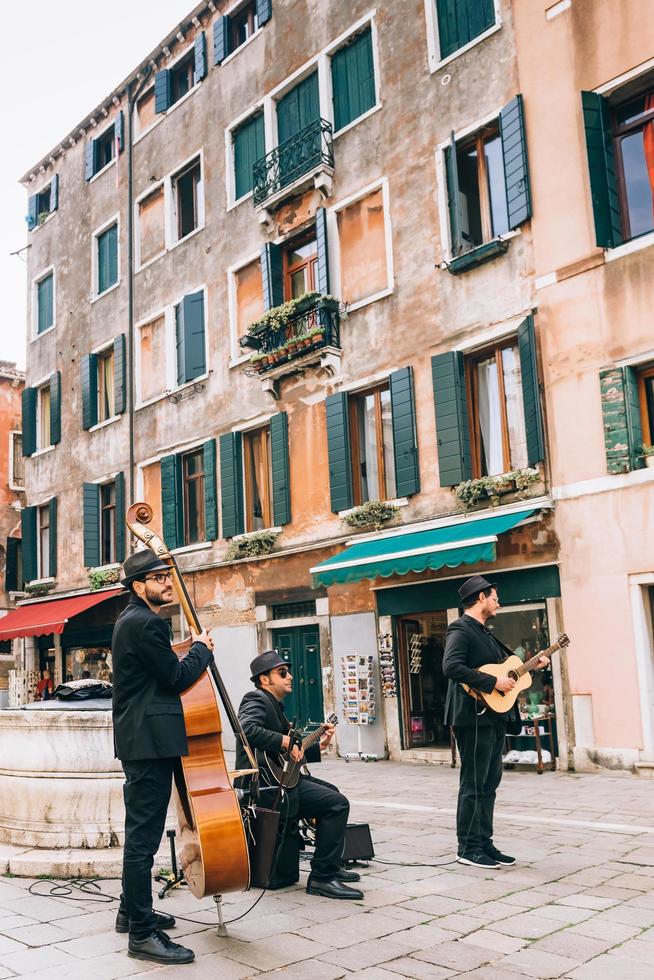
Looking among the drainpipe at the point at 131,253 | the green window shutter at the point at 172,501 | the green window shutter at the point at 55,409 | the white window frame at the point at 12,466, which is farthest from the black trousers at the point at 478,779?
the white window frame at the point at 12,466

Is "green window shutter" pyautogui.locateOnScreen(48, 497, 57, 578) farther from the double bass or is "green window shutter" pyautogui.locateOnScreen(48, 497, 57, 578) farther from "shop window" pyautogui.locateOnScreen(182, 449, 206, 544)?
the double bass

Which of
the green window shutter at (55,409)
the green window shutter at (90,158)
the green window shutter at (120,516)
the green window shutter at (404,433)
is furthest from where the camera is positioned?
the green window shutter at (55,409)

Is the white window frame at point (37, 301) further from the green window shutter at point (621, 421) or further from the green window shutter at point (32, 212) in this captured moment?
the green window shutter at point (621, 421)

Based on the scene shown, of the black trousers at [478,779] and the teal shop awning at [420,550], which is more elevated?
the teal shop awning at [420,550]

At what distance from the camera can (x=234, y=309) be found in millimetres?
18469

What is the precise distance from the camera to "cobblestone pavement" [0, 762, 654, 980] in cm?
436

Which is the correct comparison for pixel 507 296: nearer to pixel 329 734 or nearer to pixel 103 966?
pixel 329 734

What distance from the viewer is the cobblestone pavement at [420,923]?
14.3ft

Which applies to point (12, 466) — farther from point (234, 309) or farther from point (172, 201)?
point (234, 309)

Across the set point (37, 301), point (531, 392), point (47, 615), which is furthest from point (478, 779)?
point (37, 301)

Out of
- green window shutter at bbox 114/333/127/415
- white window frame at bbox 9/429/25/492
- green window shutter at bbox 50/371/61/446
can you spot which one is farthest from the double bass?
white window frame at bbox 9/429/25/492

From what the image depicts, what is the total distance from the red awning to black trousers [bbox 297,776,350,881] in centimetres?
1483

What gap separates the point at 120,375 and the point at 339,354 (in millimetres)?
7823

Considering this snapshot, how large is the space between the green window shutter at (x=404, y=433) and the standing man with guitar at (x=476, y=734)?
7627mm
